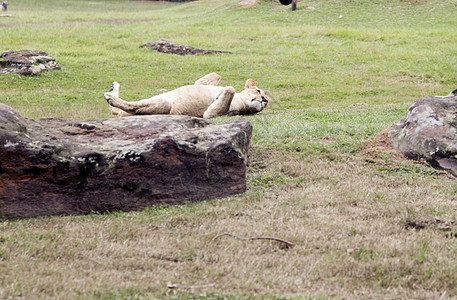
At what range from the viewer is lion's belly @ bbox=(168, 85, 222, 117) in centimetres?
890

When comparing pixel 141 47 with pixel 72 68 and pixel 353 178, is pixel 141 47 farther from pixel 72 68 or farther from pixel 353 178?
pixel 353 178

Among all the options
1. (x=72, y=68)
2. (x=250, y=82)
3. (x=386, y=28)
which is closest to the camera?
(x=250, y=82)

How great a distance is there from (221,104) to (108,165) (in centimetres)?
416

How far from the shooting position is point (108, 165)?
519 cm

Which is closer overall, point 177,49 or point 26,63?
point 26,63

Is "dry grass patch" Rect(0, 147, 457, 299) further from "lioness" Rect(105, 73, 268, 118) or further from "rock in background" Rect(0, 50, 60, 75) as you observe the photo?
"rock in background" Rect(0, 50, 60, 75)

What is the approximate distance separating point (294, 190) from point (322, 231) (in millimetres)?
1278

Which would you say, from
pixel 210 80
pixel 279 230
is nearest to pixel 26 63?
pixel 210 80

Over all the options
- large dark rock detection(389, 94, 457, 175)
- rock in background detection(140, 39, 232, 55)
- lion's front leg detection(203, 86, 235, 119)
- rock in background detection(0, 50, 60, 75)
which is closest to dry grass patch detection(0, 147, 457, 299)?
large dark rock detection(389, 94, 457, 175)

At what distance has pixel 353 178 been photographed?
21.1 ft

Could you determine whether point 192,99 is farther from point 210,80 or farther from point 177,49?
point 177,49

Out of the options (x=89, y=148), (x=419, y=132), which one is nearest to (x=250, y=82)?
(x=419, y=132)

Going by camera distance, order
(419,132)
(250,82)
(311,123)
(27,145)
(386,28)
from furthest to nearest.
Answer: (386,28)
(250,82)
(311,123)
(419,132)
(27,145)

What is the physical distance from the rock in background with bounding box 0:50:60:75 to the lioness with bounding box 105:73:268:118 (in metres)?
7.58
